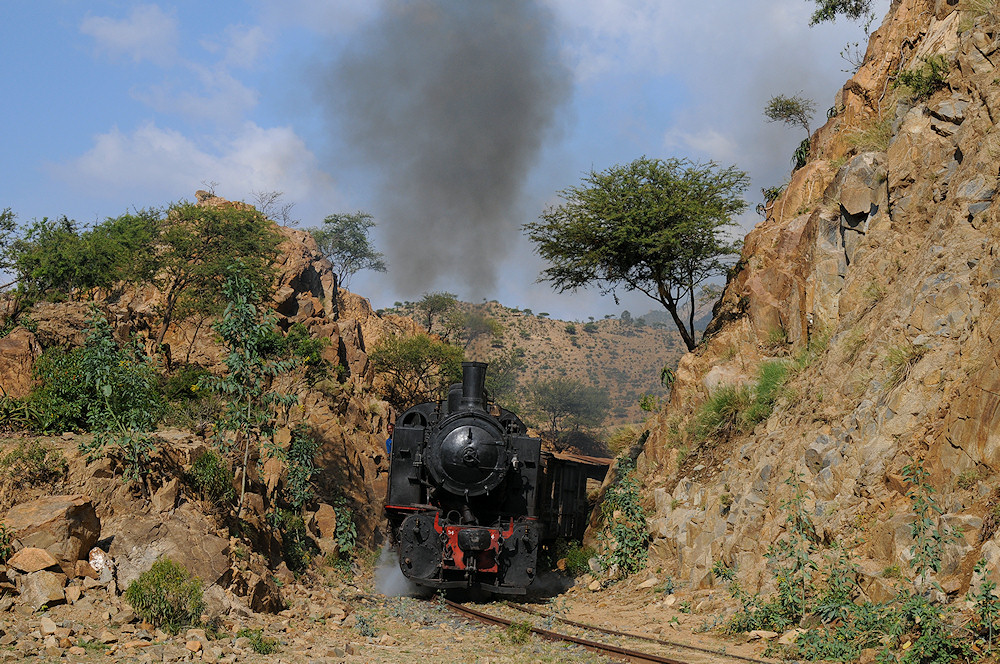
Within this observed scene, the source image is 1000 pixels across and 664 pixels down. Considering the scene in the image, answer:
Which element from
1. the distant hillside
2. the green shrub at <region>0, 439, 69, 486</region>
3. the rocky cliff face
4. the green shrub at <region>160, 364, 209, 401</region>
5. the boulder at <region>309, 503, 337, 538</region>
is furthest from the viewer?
the distant hillside

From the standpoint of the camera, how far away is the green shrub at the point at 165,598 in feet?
29.1

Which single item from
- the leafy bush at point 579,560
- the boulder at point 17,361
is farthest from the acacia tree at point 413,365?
the boulder at point 17,361

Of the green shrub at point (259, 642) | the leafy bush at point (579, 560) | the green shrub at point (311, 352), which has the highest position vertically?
the green shrub at point (311, 352)

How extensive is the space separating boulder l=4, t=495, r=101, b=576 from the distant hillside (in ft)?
A: 211

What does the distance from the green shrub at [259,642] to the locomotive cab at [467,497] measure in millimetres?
4835

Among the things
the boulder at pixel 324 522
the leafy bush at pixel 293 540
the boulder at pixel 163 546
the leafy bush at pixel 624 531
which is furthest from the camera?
the boulder at pixel 324 522

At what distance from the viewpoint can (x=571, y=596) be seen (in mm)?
15648

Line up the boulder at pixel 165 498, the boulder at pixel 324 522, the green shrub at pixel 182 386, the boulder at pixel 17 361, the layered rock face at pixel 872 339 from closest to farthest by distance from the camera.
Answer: the layered rock face at pixel 872 339 → the boulder at pixel 165 498 → the boulder at pixel 17 361 → the boulder at pixel 324 522 → the green shrub at pixel 182 386

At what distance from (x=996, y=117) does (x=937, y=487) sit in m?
7.11

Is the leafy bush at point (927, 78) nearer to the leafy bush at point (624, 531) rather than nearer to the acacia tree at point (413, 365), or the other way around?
the leafy bush at point (624, 531)

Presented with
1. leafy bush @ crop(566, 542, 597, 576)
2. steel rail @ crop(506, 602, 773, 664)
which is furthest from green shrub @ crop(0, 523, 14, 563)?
leafy bush @ crop(566, 542, 597, 576)

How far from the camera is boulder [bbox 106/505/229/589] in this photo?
9.86m

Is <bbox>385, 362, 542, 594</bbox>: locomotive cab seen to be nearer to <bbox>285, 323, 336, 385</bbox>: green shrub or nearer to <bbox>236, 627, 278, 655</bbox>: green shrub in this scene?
<bbox>236, 627, 278, 655</bbox>: green shrub

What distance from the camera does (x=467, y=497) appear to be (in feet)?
46.1
